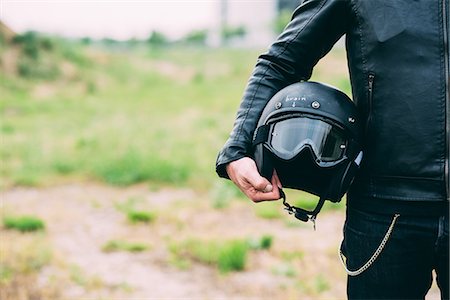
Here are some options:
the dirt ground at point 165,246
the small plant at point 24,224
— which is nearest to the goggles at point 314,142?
the dirt ground at point 165,246

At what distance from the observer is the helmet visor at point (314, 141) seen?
186cm

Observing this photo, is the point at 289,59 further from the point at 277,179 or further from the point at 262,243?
the point at 262,243

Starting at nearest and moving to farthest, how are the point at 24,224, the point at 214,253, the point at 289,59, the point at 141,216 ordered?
the point at 289,59 < the point at 214,253 < the point at 24,224 < the point at 141,216

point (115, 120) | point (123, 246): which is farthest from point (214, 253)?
point (115, 120)

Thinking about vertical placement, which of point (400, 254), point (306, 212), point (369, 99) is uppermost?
point (369, 99)

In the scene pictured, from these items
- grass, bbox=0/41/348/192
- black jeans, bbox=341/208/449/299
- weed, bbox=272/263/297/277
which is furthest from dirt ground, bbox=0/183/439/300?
black jeans, bbox=341/208/449/299

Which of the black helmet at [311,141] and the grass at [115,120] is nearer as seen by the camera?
the black helmet at [311,141]

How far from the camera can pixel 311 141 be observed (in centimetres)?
186

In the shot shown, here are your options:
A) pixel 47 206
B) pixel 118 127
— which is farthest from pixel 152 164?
pixel 118 127

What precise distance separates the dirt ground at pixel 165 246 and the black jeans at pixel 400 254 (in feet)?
7.25

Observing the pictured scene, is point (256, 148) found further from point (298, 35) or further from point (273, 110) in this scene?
point (298, 35)

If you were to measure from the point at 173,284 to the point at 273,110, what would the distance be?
266 centimetres

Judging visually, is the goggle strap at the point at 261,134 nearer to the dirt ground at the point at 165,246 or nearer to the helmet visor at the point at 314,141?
the helmet visor at the point at 314,141

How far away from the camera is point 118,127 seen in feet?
35.2
